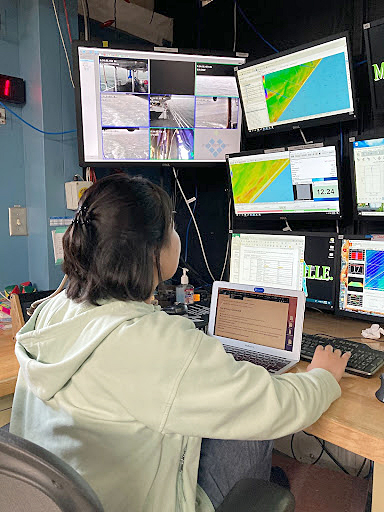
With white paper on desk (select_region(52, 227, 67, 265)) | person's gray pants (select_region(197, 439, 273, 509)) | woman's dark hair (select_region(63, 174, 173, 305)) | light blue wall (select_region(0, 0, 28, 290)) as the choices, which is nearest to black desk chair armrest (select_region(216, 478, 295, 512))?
person's gray pants (select_region(197, 439, 273, 509))

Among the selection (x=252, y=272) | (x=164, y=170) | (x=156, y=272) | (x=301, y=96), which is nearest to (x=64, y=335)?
(x=156, y=272)

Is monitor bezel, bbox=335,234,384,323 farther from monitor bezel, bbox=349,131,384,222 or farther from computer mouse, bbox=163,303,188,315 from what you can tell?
computer mouse, bbox=163,303,188,315

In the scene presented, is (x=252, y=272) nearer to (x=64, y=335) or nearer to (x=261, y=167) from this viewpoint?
(x=261, y=167)

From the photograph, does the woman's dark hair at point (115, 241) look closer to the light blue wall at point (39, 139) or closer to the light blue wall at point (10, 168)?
the light blue wall at point (39, 139)

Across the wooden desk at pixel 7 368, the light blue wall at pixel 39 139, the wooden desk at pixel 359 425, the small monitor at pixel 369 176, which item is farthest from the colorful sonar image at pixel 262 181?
the wooden desk at pixel 7 368

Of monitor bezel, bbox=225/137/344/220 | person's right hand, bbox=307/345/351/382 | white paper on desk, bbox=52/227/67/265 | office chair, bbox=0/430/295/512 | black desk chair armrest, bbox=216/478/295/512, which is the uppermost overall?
monitor bezel, bbox=225/137/344/220

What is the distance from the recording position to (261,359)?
1161 mm

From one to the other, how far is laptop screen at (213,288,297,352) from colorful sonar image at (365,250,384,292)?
1.33 feet

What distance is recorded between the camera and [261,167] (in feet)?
5.58

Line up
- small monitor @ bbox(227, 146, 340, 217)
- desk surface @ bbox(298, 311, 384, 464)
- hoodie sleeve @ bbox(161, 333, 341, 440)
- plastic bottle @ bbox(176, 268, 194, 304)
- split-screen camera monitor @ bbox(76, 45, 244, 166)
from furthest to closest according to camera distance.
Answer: plastic bottle @ bbox(176, 268, 194, 304), split-screen camera monitor @ bbox(76, 45, 244, 166), small monitor @ bbox(227, 146, 340, 217), desk surface @ bbox(298, 311, 384, 464), hoodie sleeve @ bbox(161, 333, 341, 440)

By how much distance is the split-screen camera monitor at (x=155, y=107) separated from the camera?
1.75 m

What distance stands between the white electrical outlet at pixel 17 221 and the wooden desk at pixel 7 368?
0.66m

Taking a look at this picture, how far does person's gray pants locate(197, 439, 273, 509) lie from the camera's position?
1.02 meters

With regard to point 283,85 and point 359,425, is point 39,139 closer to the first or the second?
point 283,85
